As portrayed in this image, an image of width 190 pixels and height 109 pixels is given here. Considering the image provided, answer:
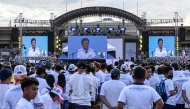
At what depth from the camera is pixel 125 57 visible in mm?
54312

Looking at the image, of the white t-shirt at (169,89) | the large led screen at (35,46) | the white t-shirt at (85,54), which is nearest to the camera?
the white t-shirt at (169,89)

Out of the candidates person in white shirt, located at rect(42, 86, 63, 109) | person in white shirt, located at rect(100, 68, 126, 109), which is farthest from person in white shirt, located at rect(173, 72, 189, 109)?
person in white shirt, located at rect(42, 86, 63, 109)

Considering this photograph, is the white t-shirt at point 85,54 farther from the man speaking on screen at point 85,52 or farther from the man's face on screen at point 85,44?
the man's face on screen at point 85,44

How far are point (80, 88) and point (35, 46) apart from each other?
37094 millimetres

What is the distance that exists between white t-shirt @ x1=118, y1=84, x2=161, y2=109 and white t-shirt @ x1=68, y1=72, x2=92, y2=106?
10.9ft

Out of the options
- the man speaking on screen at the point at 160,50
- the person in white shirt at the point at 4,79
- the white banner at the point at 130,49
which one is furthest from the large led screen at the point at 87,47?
the person in white shirt at the point at 4,79

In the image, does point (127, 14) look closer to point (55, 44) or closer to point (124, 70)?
point (55, 44)

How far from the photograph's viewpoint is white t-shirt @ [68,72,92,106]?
9.93m

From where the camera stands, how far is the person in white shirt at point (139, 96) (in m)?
6.58

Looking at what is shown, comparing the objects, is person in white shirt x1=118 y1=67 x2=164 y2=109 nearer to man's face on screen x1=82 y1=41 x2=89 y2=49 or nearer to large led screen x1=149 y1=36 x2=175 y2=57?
man's face on screen x1=82 y1=41 x2=89 y2=49

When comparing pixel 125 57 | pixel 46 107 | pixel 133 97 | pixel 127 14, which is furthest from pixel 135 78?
pixel 125 57

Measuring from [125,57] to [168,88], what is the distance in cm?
4463

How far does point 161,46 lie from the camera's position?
45.3 meters

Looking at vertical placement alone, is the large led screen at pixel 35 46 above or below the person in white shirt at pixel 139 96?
above
